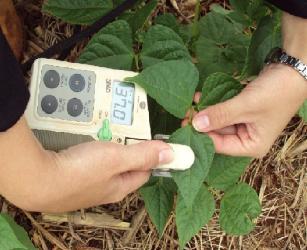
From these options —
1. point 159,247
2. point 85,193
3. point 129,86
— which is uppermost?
point 129,86

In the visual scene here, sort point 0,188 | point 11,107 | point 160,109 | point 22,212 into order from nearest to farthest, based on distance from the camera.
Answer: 1. point 11,107
2. point 0,188
3. point 160,109
4. point 22,212

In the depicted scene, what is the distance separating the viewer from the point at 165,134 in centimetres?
97

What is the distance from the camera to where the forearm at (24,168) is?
67 centimetres

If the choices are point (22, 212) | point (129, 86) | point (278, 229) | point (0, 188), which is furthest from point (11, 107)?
point (278, 229)

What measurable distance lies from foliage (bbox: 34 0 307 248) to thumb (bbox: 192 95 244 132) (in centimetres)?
2

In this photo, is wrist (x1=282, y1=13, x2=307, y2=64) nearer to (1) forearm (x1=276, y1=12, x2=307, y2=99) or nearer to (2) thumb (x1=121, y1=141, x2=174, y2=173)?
(1) forearm (x1=276, y1=12, x2=307, y2=99)

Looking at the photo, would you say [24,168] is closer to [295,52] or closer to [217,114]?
[217,114]

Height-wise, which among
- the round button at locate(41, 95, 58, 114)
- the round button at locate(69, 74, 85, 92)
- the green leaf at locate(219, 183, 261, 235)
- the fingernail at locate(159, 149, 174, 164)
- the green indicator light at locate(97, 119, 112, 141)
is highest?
the round button at locate(69, 74, 85, 92)

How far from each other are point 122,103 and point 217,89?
0.14 meters

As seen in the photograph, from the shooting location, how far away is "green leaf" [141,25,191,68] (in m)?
0.93

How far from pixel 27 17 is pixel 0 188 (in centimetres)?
61

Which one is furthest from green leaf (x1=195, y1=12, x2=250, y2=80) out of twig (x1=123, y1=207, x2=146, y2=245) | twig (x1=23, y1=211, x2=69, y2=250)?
twig (x1=23, y1=211, x2=69, y2=250)

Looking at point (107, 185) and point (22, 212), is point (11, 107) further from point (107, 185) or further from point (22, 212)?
point (22, 212)

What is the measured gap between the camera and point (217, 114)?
2.74 feet
